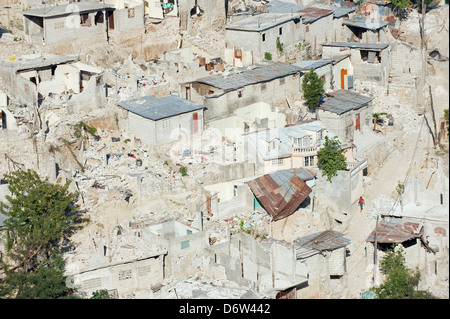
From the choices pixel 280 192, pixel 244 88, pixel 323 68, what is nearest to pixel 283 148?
pixel 280 192

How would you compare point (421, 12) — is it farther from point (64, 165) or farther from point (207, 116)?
point (64, 165)

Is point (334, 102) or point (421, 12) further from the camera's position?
point (421, 12)

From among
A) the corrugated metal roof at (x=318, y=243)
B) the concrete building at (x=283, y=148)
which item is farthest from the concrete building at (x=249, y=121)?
the corrugated metal roof at (x=318, y=243)

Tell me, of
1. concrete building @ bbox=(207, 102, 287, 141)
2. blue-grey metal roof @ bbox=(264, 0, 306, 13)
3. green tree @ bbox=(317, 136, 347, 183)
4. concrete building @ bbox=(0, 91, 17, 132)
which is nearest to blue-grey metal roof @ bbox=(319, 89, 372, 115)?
concrete building @ bbox=(207, 102, 287, 141)

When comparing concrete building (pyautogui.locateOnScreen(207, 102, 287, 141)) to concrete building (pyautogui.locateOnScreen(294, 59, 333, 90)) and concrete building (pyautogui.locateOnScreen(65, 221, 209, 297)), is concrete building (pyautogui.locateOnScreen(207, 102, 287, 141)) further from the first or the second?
concrete building (pyautogui.locateOnScreen(65, 221, 209, 297))

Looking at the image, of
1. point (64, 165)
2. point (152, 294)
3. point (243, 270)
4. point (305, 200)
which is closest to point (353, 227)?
point (305, 200)

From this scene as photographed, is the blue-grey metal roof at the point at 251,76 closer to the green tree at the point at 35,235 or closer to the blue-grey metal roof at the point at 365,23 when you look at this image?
the blue-grey metal roof at the point at 365,23

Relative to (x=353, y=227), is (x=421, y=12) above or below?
above
